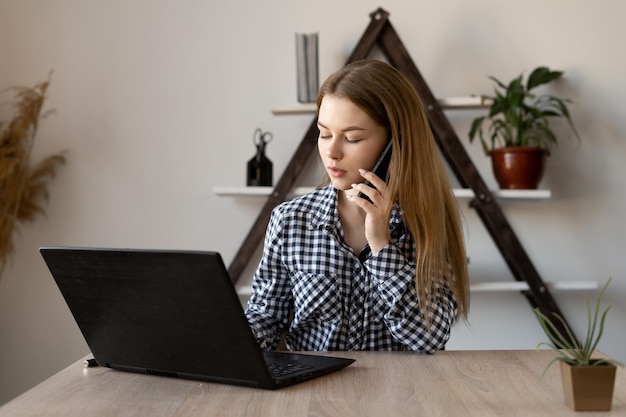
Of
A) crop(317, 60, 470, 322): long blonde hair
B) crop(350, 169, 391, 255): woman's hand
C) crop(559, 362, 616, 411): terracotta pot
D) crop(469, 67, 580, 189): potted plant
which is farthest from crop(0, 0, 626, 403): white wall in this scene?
crop(559, 362, 616, 411): terracotta pot

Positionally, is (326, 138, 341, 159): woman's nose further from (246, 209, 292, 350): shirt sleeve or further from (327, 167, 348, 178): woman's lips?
(246, 209, 292, 350): shirt sleeve

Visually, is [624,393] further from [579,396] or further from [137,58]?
[137,58]

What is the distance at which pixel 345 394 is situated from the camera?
1203 mm

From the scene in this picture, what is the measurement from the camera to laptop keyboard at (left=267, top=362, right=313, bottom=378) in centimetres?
129

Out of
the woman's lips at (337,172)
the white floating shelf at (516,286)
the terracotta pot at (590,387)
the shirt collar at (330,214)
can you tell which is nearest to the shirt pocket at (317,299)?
the shirt collar at (330,214)

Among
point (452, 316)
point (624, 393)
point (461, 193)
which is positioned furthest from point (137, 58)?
point (624, 393)

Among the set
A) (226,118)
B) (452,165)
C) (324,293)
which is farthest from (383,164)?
(226,118)

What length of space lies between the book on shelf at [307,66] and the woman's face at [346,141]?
1.41 m

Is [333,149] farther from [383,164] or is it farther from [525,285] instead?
[525,285]

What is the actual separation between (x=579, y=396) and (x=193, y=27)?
2674mm

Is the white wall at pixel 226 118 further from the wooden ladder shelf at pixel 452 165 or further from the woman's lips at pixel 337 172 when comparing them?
the woman's lips at pixel 337 172

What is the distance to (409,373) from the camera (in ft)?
4.49

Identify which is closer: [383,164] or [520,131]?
[383,164]

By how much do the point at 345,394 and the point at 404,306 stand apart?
1.68 feet
